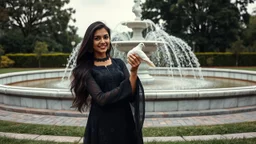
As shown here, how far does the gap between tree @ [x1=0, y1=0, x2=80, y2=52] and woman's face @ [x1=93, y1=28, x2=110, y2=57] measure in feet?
117

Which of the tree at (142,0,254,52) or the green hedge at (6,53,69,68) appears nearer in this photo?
the green hedge at (6,53,69,68)

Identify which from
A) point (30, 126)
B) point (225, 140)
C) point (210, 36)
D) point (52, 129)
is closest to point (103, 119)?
point (225, 140)

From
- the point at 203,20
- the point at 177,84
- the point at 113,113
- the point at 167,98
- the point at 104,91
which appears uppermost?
the point at 203,20

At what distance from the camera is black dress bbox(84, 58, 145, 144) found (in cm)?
237

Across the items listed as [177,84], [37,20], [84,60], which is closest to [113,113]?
[84,60]

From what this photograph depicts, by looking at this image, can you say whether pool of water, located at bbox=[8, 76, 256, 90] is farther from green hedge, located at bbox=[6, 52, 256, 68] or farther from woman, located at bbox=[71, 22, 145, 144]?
green hedge, located at bbox=[6, 52, 256, 68]

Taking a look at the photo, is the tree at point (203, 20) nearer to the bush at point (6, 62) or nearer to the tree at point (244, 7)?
the tree at point (244, 7)

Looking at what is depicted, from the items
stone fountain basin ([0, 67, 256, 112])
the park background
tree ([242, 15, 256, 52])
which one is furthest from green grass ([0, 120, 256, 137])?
tree ([242, 15, 256, 52])

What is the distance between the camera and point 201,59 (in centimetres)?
2775

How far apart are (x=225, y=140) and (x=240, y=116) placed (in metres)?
2.16

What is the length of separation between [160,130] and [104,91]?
3.00m

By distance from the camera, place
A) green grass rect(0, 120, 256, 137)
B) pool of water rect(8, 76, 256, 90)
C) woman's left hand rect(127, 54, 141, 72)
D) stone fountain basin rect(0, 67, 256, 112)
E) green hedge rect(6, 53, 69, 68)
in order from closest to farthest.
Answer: woman's left hand rect(127, 54, 141, 72)
green grass rect(0, 120, 256, 137)
stone fountain basin rect(0, 67, 256, 112)
pool of water rect(8, 76, 256, 90)
green hedge rect(6, 53, 69, 68)

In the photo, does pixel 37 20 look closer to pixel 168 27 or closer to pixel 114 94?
pixel 168 27

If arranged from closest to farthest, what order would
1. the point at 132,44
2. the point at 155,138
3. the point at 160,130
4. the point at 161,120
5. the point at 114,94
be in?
the point at 114,94, the point at 155,138, the point at 160,130, the point at 161,120, the point at 132,44
